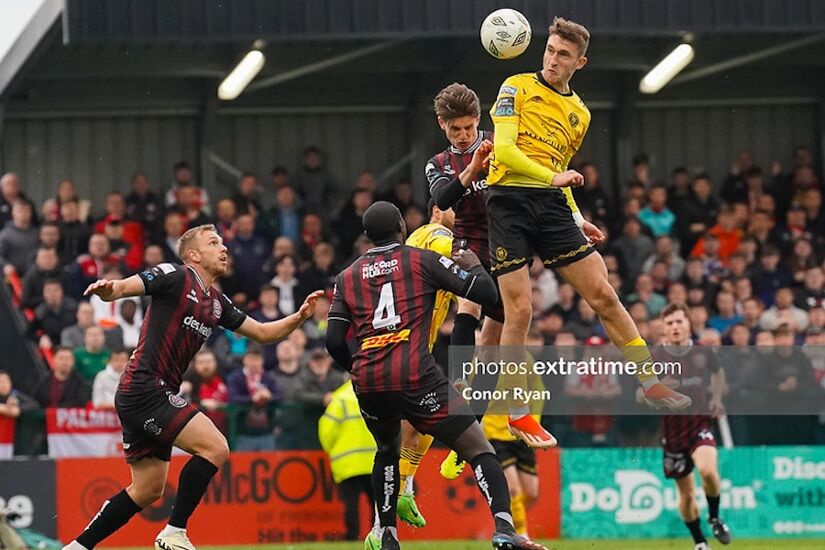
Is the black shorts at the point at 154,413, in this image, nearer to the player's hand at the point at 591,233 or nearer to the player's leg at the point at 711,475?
the player's hand at the point at 591,233

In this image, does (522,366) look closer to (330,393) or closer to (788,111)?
(330,393)

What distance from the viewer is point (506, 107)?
37.1ft

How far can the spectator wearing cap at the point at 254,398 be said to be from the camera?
55.3 feet

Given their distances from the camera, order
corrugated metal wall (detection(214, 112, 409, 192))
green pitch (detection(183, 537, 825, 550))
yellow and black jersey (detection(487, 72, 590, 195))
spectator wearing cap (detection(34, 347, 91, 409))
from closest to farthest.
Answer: yellow and black jersey (detection(487, 72, 590, 195))
green pitch (detection(183, 537, 825, 550))
spectator wearing cap (detection(34, 347, 91, 409))
corrugated metal wall (detection(214, 112, 409, 192))

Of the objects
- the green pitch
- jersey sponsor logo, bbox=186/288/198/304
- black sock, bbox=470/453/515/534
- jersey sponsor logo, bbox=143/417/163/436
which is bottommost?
the green pitch

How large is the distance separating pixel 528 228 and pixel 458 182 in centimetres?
57

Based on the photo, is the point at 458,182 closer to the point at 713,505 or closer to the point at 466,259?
the point at 466,259

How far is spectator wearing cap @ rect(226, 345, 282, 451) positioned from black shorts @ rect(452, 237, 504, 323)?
481cm

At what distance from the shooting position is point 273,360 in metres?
18.4

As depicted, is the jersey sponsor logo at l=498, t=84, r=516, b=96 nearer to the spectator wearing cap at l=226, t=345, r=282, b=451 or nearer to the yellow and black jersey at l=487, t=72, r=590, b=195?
the yellow and black jersey at l=487, t=72, r=590, b=195

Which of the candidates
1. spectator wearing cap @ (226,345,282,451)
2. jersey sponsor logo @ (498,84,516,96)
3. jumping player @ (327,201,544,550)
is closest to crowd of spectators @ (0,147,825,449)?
spectator wearing cap @ (226,345,282,451)

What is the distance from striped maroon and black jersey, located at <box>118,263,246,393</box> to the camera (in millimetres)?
11859

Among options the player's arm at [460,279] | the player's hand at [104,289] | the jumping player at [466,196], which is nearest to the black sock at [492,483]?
the jumping player at [466,196]

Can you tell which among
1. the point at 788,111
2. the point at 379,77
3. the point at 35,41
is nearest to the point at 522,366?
the point at 35,41
